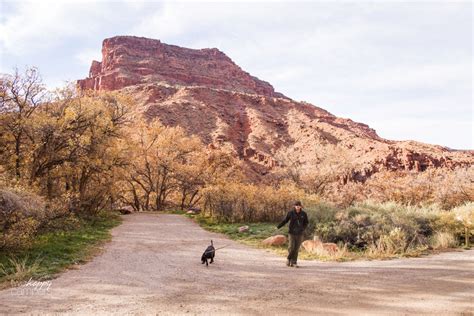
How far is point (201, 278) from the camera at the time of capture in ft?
28.4

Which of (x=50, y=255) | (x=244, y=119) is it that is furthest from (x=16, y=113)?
(x=244, y=119)

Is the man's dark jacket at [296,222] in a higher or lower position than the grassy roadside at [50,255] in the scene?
higher

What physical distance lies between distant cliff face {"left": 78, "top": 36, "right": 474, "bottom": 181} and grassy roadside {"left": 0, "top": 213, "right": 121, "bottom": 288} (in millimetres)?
27126

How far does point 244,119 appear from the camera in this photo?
8744cm

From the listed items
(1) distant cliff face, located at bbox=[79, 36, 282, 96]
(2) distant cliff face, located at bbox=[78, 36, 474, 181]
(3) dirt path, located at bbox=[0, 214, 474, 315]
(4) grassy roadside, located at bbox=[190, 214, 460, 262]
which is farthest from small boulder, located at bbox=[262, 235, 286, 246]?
(1) distant cliff face, located at bbox=[79, 36, 282, 96]

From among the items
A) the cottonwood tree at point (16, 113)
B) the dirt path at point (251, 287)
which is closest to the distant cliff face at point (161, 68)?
the cottonwood tree at point (16, 113)

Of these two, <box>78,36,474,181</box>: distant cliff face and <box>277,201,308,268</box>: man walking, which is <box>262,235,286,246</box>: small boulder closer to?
<box>277,201,308,268</box>: man walking

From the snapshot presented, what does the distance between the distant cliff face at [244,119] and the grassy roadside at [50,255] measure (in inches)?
1068

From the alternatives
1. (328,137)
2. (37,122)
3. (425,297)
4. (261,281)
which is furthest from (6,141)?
(328,137)

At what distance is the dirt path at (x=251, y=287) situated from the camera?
20.8 feet

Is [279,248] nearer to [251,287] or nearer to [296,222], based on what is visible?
[296,222]

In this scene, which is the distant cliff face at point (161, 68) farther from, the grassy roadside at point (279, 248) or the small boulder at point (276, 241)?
the small boulder at point (276, 241)

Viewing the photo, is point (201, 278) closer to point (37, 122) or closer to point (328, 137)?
point (37, 122)

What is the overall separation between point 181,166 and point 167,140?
267 centimetres
